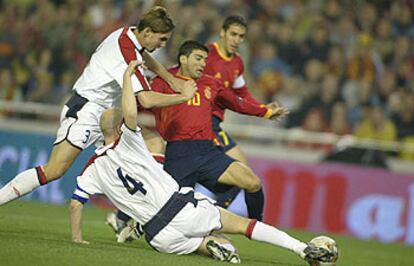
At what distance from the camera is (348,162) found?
1792 centimetres

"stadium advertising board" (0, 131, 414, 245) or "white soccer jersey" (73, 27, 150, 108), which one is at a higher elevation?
"white soccer jersey" (73, 27, 150, 108)

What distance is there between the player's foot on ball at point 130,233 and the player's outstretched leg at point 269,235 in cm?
116

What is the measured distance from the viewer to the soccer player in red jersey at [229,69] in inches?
502

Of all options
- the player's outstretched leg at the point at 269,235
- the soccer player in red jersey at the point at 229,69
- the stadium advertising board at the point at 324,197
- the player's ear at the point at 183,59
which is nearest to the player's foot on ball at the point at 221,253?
the player's outstretched leg at the point at 269,235

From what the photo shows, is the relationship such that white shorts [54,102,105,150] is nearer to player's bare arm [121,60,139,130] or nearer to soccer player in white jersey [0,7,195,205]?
soccer player in white jersey [0,7,195,205]

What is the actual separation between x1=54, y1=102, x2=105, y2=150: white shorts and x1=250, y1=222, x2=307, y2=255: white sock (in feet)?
6.33

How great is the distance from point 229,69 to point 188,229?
3665mm

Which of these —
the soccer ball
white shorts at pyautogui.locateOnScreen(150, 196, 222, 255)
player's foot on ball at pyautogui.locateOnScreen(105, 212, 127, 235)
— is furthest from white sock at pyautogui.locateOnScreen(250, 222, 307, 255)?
player's foot on ball at pyautogui.locateOnScreen(105, 212, 127, 235)

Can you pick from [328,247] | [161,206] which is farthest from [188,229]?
[328,247]

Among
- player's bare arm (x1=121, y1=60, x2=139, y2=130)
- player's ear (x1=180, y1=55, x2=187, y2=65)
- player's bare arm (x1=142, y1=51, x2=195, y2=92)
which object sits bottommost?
player's bare arm (x1=121, y1=60, x2=139, y2=130)

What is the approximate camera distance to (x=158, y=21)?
413 inches

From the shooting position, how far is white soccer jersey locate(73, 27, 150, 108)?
34.8 ft

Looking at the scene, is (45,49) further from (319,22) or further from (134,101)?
(134,101)

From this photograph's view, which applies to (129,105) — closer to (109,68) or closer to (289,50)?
(109,68)
